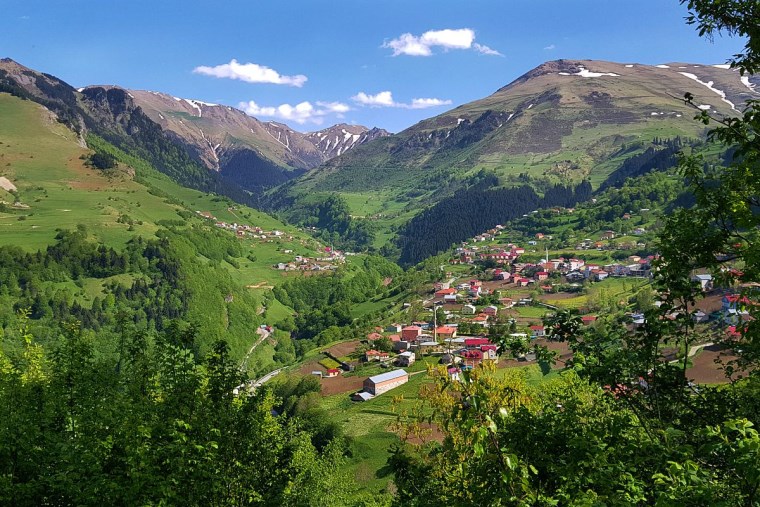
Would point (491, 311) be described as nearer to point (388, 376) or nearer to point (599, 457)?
point (388, 376)

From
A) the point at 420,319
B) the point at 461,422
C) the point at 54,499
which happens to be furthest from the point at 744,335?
the point at 420,319

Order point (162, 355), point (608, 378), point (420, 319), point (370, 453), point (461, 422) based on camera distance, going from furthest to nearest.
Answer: point (420, 319) < point (370, 453) < point (162, 355) < point (608, 378) < point (461, 422)

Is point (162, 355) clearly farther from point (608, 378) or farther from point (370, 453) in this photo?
point (370, 453)

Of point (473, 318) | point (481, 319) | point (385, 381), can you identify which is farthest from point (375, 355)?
point (473, 318)

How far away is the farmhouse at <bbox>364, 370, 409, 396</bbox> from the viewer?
89.4 m

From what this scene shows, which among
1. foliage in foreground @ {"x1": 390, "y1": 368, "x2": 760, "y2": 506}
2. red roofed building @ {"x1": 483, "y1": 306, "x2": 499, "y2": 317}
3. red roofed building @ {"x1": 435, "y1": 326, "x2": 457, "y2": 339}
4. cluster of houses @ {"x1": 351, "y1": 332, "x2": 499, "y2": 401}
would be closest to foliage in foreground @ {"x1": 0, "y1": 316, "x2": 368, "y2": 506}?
foliage in foreground @ {"x1": 390, "y1": 368, "x2": 760, "y2": 506}

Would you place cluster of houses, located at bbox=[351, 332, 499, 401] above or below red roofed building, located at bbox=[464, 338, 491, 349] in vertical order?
below

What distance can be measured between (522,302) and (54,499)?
136m

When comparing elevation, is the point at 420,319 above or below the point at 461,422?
below

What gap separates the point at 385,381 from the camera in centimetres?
9012

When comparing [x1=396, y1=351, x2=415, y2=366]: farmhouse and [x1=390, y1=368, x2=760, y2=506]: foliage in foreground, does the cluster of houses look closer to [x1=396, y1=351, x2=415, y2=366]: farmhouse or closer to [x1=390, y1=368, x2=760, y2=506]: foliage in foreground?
[x1=396, y1=351, x2=415, y2=366]: farmhouse

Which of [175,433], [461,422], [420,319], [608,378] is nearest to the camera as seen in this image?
[461,422]

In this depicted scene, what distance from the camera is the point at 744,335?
8.59m

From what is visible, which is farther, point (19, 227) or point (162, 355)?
point (19, 227)
